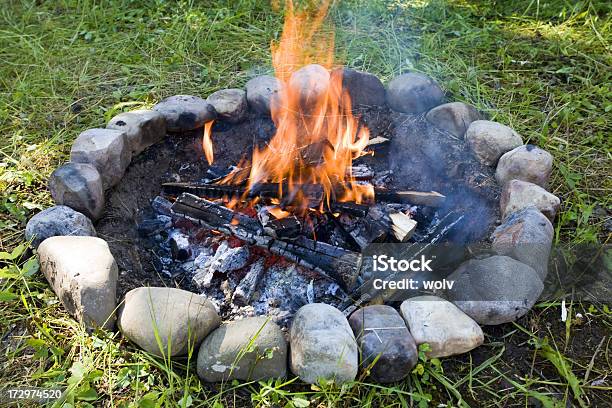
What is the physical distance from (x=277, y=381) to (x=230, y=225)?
3.10 feet

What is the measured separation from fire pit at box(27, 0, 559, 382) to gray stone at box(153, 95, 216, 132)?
14 millimetres

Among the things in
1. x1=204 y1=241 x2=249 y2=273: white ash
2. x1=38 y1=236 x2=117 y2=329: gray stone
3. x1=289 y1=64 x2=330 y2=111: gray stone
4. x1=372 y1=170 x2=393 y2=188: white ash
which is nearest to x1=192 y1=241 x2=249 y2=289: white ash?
x1=204 y1=241 x2=249 y2=273: white ash

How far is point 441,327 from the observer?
2271 millimetres

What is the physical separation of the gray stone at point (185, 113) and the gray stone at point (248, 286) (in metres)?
1.18

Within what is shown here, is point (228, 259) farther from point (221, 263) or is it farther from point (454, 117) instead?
point (454, 117)

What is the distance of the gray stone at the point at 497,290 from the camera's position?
2.38 meters

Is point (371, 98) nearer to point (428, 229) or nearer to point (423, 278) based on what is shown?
point (428, 229)

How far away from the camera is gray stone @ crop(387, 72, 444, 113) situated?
3572 mm

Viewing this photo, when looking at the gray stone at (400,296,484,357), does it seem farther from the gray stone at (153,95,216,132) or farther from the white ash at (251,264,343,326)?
the gray stone at (153,95,216,132)

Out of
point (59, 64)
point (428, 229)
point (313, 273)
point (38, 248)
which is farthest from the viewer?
point (59, 64)

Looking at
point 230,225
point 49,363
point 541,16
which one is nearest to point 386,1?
point 541,16

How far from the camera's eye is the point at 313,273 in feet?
8.94

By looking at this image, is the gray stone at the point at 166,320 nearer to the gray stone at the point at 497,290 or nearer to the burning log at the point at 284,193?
the burning log at the point at 284,193

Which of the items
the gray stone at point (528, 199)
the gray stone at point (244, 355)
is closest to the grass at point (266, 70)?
the gray stone at point (244, 355)
